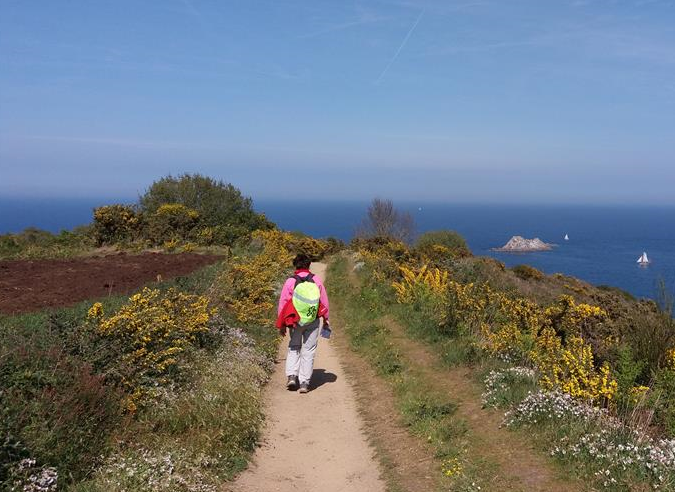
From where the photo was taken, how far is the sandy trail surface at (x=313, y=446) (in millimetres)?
5871

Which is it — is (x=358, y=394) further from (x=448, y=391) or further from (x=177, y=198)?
(x=177, y=198)

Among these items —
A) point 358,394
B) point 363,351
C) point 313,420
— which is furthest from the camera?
point 363,351

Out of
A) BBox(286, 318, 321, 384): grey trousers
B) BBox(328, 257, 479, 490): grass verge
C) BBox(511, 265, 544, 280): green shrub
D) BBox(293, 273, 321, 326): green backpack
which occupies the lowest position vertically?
BBox(511, 265, 544, 280): green shrub

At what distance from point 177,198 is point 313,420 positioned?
31.0m

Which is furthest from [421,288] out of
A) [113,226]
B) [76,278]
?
[113,226]

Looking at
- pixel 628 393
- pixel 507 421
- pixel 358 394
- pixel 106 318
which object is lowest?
pixel 358 394

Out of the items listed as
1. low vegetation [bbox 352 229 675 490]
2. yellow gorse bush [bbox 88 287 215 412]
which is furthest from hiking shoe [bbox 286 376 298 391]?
low vegetation [bbox 352 229 675 490]

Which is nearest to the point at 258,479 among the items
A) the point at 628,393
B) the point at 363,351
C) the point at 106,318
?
the point at 106,318

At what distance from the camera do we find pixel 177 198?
36531 mm

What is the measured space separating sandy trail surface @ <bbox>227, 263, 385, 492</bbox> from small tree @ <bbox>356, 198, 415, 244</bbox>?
5504 cm

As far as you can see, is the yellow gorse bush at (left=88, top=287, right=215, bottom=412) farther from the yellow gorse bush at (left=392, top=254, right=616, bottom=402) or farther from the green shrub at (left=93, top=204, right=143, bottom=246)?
the green shrub at (left=93, top=204, right=143, bottom=246)

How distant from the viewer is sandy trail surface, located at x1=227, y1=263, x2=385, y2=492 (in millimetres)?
5871

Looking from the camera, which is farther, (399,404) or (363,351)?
(363,351)

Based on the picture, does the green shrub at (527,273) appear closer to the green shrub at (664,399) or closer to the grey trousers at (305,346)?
the grey trousers at (305,346)
